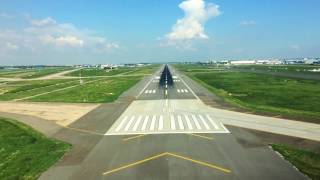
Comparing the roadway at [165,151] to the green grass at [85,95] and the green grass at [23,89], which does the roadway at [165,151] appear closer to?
the green grass at [85,95]

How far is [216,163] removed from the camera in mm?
25031

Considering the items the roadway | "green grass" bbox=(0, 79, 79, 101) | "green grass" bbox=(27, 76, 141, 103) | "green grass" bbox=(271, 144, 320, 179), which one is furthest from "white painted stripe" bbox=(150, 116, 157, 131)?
"green grass" bbox=(0, 79, 79, 101)

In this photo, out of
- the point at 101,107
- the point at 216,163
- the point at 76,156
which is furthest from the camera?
the point at 101,107

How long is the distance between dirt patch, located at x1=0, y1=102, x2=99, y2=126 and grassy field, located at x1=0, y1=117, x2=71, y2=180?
624 centimetres

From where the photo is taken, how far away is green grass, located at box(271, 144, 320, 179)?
23.2m

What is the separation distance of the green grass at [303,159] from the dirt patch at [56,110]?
85.0 feet

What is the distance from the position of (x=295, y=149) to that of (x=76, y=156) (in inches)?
723

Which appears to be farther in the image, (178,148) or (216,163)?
(178,148)

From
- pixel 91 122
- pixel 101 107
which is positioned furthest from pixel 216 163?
pixel 101 107

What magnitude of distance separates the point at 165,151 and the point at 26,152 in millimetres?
12517

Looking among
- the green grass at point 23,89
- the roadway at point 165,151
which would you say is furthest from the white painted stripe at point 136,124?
the green grass at point 23,89

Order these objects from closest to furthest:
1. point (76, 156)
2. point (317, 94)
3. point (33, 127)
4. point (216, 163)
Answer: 1. point (216, 163)
2. point (76, 156)
3. point (33, 127)
4. point (317, 94)

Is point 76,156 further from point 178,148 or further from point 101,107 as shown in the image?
point 101,107

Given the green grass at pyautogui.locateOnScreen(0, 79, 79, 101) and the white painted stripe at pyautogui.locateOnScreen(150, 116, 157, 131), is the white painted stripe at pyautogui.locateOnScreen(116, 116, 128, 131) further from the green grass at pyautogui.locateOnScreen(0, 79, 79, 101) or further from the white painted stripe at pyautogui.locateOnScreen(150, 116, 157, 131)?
the green grass at pyautogui.locateOnScreen(0, 79, 79, 101)
